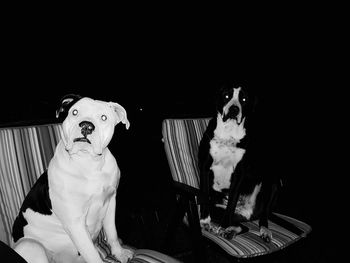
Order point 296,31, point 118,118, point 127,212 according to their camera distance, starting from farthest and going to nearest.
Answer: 1. point 296,31
2. point 127,212
3. point 118,118

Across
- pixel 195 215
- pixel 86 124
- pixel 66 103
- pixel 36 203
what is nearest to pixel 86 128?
pixel 86 124

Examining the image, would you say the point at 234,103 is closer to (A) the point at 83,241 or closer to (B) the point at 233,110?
(B) the point at 233,110

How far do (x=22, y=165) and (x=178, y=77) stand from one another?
4792mm

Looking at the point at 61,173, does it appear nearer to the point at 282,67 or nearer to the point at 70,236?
the point at 70,236

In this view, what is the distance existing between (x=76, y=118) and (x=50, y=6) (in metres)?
4.76

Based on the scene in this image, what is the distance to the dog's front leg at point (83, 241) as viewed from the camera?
1518mm

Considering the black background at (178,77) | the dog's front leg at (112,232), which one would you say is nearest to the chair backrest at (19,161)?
the dog's front leg at (112,232)

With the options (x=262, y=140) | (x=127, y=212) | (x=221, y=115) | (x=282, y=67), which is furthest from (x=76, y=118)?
(x=282, y=67)

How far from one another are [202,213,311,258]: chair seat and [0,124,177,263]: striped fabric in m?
0.45

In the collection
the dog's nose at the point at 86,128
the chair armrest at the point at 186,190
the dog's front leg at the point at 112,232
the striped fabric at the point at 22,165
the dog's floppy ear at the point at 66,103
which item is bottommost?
the dog's front leg at the point at 112,232

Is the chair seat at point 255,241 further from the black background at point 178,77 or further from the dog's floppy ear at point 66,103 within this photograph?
the black background at point 178,77

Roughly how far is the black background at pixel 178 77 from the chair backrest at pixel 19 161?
2.18 m

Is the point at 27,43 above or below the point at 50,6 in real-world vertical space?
below

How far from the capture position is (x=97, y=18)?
19.3ft
